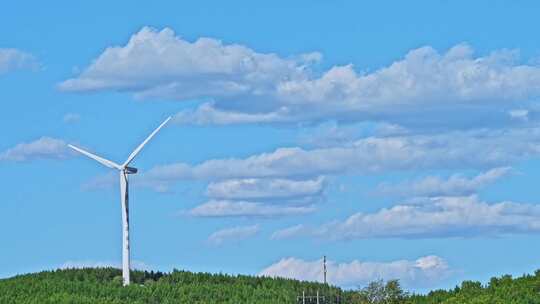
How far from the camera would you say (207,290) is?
105 meters

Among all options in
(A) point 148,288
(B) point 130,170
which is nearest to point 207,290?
(A) point 148,288

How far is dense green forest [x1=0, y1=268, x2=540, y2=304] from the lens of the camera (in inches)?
3873

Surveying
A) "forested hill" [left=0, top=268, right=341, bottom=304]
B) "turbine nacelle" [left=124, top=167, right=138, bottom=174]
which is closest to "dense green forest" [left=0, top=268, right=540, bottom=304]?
"forested hill" [left=0, top=268, right=341, bottom=304]

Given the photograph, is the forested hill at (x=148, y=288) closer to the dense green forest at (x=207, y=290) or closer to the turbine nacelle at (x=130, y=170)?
the dense green forest at (x=207, y=290)

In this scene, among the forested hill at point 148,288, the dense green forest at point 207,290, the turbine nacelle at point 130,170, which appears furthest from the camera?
the turbine nacelle at point 130,170

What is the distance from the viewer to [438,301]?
9788cm

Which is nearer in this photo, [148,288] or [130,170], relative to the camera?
[148,288]

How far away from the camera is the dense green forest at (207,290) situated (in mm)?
98375

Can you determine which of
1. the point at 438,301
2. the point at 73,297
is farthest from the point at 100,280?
the point at 438,301

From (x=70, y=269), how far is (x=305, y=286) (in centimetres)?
2256

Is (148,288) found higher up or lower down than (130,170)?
lower down

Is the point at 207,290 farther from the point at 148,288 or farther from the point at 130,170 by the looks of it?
the point at 130,170

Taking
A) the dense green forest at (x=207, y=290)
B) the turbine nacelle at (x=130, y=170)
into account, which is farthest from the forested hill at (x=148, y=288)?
the turbine nacelle at (x=130, y=170)

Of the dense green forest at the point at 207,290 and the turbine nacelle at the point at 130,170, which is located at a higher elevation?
the turbine nacelle at the point at 130,170
